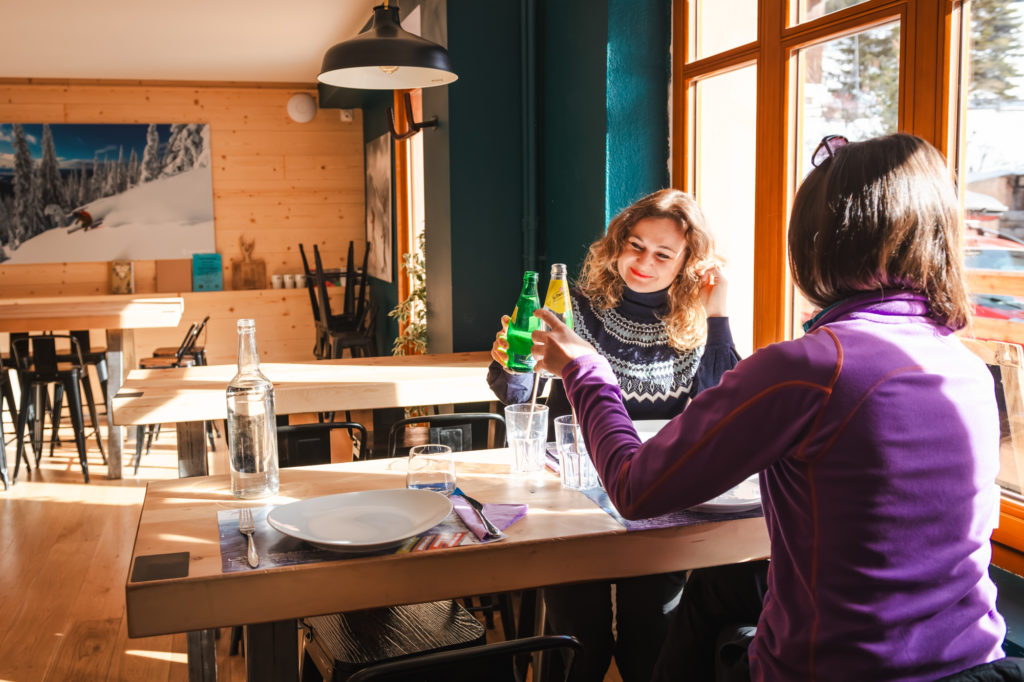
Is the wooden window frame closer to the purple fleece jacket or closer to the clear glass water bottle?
the purple fleece jacket

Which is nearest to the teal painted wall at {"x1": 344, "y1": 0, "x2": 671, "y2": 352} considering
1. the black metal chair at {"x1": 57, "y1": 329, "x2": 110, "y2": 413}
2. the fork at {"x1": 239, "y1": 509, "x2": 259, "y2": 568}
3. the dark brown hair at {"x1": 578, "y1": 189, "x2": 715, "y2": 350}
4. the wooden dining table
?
the dark brown hair at {"x1": 578, "y1": 189, "x2": 715, "y2": 350}

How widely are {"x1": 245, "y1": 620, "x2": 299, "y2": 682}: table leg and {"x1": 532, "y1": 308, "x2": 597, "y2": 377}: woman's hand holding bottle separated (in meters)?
0.59

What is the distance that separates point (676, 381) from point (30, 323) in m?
3.72

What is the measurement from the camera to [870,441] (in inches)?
38.4

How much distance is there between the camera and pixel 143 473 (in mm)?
4820

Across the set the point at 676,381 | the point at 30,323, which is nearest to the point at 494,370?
the point at 676,381

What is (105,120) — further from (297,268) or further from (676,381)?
(676,381)

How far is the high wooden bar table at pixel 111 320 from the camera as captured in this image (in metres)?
4.48

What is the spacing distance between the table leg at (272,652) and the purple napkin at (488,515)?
0.32m

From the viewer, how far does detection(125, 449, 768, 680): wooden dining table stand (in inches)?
48.8

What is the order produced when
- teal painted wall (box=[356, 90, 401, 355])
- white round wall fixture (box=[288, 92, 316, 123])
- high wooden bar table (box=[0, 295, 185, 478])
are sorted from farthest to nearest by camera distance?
1. white round wall fixture (box=[288, 92, 316, 123])
2. teal painted wall (box=[356, 90, 401, 355])
3. high wooden bar table (box=[0, 295, 185, 478])

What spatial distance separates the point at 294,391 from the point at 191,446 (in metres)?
0.39

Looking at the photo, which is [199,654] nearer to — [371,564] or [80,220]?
[371,564]

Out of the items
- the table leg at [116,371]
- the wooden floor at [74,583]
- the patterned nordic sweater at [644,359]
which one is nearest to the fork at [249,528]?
the patterned nordic sweater at [644,359]
